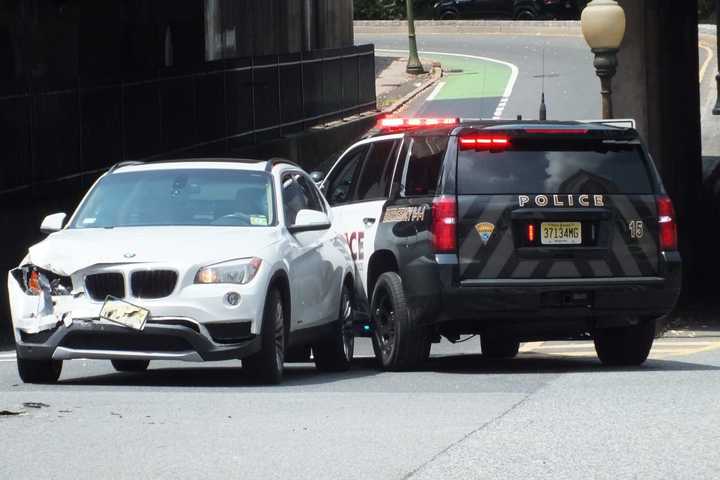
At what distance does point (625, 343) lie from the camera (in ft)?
46.7

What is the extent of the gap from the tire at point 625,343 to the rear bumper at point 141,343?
3815mm

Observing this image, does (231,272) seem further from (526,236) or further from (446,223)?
(526,236)

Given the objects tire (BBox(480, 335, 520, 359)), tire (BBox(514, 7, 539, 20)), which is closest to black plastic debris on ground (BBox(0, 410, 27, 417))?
tire (BBox(480, 335, 520, 359))

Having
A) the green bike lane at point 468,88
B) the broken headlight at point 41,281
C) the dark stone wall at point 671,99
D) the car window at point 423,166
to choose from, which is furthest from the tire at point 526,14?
the broken headlight at point 41,281

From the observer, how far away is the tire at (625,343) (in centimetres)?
1406

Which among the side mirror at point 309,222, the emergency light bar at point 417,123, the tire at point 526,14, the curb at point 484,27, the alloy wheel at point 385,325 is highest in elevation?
the tire at point 526,14

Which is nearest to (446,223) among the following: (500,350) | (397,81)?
(500,350)

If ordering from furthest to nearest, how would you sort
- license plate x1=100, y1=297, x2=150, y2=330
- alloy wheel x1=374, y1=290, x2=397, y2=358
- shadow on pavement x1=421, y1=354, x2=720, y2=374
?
shadow on pavement x1=421, y1=354, x2=720, y2=374, alloy wheel x1=374, y1=290, x2=397, y2=358, license plate x1=100, y1=297, x2=150, y2=330

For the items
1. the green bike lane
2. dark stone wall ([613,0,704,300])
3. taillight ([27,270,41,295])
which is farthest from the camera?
the green bike lane

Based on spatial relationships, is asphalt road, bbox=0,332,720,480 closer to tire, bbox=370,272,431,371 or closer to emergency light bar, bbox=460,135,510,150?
tire, bbox=370,272,431,371

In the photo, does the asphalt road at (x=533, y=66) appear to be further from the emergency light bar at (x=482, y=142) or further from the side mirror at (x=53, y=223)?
the side mirror at (x=53, y=223)

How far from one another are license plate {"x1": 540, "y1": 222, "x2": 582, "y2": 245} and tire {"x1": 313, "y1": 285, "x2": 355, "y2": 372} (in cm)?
186

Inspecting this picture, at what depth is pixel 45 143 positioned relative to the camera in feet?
69.9

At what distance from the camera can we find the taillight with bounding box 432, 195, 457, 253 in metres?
12.8
